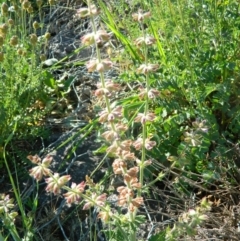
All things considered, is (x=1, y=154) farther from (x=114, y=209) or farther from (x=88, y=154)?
(x=114, y=209)

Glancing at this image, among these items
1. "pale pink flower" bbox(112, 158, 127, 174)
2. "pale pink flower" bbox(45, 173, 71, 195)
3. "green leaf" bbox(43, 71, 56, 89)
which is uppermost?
"pale pink flower" bbox(45, 173, 71, 195)

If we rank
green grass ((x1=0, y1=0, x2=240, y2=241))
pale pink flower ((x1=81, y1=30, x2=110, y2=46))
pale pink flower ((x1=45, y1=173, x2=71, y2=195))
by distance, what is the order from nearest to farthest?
1. pale pink flower ((x1=81, y1=30, x2=110, y2=46))
2. pale pink flower ((x1=45, y1=173, x2=71, y2=195))
3. green grass ((x1=0, y1=0, x2=240, y2=241))

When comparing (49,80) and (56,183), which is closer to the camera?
(56,183)

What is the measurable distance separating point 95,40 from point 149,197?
1.00 metres

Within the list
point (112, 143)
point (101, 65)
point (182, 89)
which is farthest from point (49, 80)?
point (101, 65)

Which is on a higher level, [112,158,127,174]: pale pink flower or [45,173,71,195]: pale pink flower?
[45,173,71,195]: pale pink flower

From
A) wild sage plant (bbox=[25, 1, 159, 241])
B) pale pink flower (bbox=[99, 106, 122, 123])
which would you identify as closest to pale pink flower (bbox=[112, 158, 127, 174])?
wild sage plant (bbox=[25, 1, 159, 241])

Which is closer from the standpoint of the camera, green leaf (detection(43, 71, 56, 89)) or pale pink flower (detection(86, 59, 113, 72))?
pale pink flower (detection(86, 59, 113, 72))

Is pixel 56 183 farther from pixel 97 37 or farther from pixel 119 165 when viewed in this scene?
pixel 97 37

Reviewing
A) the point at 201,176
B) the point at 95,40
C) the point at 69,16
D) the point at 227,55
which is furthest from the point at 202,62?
the point at 69,16

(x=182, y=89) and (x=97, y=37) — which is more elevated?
(x=97, y=37)

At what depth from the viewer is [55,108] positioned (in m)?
2.71

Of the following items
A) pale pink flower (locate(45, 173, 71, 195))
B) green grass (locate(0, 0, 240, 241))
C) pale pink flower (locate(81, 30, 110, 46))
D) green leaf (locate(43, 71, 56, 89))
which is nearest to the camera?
pale pink flower (locate(81, 30, 110, 46))

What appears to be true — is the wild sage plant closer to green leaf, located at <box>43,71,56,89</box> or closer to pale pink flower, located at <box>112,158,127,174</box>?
pale pink flower, located at <box>112,158,127,174</box>
